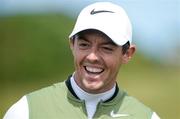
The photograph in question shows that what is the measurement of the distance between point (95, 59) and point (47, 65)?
11.4m

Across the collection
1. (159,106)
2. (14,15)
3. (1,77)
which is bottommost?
(159,106)

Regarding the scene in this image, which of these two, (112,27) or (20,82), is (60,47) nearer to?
(20,82)

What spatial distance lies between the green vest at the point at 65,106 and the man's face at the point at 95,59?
0.36ft

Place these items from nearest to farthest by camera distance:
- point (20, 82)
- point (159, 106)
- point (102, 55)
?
point (102, 55), point (159, 106), point (20, 82)

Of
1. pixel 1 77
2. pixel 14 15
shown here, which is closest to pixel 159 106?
pixel 1 77

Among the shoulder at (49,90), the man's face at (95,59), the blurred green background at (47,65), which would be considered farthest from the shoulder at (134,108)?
the blurred green background at (47,65)

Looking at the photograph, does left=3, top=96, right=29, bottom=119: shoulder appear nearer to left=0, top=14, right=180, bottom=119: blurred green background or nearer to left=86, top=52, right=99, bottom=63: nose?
left=86, top=52, right=99, bottom=63: nose

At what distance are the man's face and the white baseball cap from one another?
3 cm

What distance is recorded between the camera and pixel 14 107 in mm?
2594

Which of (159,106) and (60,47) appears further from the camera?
(60,47)

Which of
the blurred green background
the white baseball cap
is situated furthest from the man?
the blurred green background

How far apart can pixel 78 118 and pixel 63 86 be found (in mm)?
176

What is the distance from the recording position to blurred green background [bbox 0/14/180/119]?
12.2 metres

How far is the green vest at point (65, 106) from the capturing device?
103 inches
